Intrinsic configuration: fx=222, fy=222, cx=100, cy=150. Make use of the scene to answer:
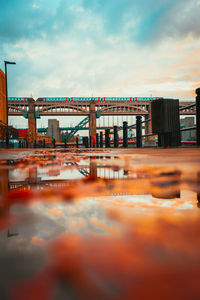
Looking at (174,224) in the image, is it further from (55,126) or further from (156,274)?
(55,126)

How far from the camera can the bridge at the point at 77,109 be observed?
39.9 meters

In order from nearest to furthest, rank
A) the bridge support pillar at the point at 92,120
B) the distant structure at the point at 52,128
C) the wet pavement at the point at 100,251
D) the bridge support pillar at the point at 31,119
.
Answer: the wet pavement at the point at 100,251
the bridge support pillar at the point at 31,119
the bridge support pillar at the point at 92,120
the distant structure at the point at 52,128

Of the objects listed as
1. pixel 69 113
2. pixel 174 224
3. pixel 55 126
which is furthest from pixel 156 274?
pixel 55 126

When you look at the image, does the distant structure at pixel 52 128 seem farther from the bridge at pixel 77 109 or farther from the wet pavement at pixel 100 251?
the wet pavement at pixel 100 251

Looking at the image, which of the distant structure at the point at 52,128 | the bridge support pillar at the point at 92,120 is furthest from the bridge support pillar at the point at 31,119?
the distant structure at the point at 52,128

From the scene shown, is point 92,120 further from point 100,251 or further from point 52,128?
point 100,251

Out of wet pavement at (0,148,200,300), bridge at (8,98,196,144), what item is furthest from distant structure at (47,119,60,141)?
wet pavement at (0,148,200,300)

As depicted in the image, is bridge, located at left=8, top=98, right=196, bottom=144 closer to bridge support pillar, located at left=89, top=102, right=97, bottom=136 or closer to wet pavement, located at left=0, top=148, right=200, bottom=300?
bridge support pillar, located at left=89, top=102, right=97, bottom=136

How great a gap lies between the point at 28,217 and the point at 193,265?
0.80ft

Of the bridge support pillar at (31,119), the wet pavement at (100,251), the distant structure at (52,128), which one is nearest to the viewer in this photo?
the wet pavement at (100,251)

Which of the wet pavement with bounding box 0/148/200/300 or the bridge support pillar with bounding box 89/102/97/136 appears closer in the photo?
the wet pavement with bounding box 0/148/200/300

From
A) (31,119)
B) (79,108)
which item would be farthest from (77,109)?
(31,119)

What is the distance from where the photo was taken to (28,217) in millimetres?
352

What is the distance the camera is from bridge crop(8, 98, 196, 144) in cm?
3994
